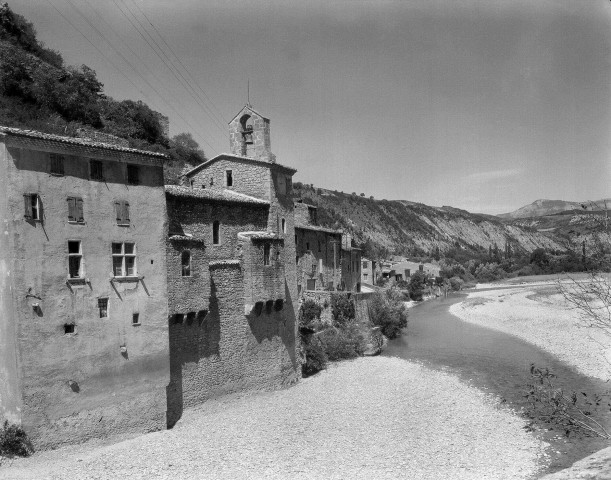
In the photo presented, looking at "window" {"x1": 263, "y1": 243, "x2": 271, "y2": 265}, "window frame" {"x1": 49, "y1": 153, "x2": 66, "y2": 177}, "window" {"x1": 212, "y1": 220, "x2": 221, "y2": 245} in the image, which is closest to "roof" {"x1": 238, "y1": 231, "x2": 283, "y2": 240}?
"window" {"x1": 263, "y1": 243, "x2": 271, "y2": 265}

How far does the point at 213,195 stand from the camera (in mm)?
26703

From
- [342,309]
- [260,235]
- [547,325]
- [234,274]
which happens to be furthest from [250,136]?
[547,325]

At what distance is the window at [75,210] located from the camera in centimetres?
1920

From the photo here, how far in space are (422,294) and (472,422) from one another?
69.9m

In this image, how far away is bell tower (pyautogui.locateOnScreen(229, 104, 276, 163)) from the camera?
3128cm

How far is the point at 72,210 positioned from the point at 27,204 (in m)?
1.61

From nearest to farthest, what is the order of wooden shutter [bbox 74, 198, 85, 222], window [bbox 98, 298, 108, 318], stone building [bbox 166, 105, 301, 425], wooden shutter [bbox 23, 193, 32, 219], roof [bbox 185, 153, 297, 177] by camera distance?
wooden shutter [bbox 23, 193, 32, 219]
wooden shutter [bbox 74, 198, 85, 222]
window [bbox 98, 298, 108, 318]
stone building [bbox 166, 105, 301, 425]
roof [bbox 185, 153, 297, 177]

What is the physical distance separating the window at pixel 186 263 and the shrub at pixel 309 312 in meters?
19.0

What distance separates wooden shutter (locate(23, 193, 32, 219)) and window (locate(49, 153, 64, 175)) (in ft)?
4.28

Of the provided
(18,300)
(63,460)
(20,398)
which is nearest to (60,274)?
(18,300)

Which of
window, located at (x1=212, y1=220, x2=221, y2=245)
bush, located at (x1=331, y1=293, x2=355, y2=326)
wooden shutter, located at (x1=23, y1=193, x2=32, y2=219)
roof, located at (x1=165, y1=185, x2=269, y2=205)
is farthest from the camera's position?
bush, located at (x1=331, y1=293, x2=355, y2=326)

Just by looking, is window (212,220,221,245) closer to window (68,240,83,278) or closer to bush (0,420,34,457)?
window (68,240,83,278)

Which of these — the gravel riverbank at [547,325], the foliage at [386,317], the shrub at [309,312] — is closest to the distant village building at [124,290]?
the shrub at [309,312]

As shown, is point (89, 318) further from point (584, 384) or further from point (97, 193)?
point (584, 384)
